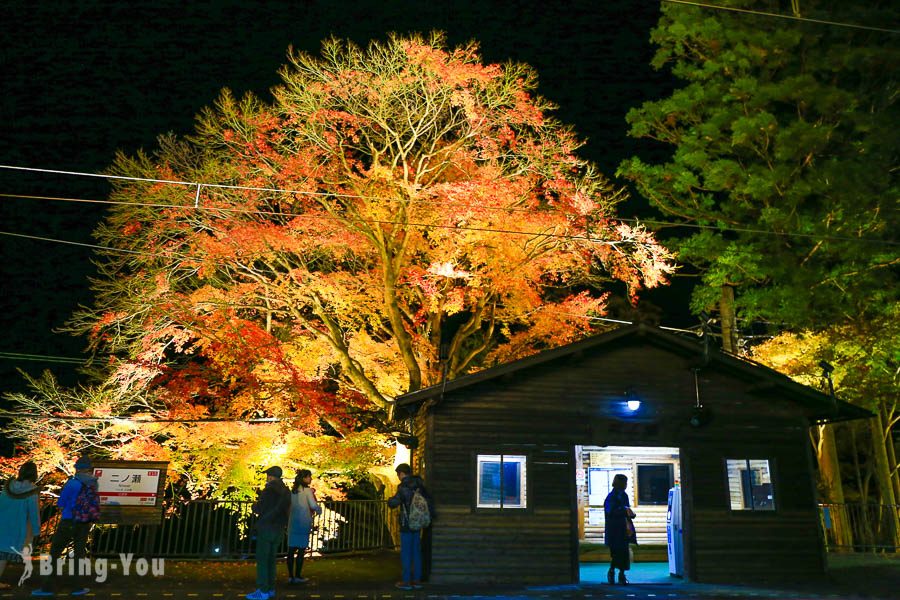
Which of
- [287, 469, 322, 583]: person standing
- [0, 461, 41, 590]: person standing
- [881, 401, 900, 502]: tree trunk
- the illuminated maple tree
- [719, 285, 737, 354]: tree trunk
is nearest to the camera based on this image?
[0, 461, 41, 590]: person standing

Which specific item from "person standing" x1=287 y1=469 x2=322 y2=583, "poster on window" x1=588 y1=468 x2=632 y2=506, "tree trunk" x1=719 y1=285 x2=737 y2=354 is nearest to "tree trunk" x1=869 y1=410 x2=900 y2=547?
"tree trunk" x1=719 y1=285 x2=737 y2=354

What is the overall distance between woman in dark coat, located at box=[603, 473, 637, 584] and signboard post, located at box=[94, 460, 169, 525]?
29.6ft

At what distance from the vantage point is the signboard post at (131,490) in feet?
47.7

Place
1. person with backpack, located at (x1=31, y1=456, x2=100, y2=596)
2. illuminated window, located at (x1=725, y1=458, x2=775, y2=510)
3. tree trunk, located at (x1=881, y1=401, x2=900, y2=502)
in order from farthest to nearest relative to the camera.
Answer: tree trunk, located at (x1=881, y1=401, x2=900, y2=502)
illuminated window, located at (x1=725, y1=458, x2=775, y2=510)
person with backpack, located at (x1=31, y1=456, x2=100, y2=596)

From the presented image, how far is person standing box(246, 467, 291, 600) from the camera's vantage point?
400 inches

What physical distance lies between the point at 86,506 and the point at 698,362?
35.3 feet

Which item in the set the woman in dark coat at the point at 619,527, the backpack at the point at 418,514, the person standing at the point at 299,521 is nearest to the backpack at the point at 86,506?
the person standing at the point at 299,521

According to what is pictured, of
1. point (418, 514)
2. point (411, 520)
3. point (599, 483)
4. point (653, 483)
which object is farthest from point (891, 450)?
point (411, 520)

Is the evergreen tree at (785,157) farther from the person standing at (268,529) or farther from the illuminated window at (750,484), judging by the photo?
the person standing at (268,529)

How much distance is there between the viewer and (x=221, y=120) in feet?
62.2

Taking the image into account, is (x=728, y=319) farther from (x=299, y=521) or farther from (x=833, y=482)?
(x=299, y=521)

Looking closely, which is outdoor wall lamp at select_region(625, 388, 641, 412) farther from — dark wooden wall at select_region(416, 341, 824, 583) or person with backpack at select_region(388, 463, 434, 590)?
person with backpack at select_region(388, 463, 434, 590)

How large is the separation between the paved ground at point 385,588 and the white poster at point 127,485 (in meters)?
1.30

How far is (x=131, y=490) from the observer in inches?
579
